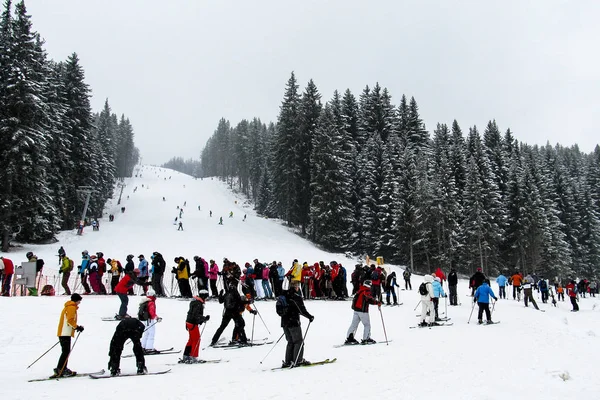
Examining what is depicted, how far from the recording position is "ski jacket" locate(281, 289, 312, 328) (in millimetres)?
9219

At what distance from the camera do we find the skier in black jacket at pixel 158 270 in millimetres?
18297

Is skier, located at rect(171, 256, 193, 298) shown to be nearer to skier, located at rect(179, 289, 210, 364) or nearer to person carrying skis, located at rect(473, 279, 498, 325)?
skier, located at rect(179, 289, 210, 364)

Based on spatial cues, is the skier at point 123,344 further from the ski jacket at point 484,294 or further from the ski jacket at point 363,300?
the ski jacket at point 484,294

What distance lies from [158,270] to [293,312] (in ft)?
35.9

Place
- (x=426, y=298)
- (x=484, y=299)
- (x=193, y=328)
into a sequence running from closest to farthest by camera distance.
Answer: (x=193, y=328)
(x=426, y=298)
(x=484, y=299)

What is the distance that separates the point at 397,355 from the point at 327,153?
38.8 m

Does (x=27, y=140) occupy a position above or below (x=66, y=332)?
above

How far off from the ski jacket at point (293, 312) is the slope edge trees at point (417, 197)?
111 feet

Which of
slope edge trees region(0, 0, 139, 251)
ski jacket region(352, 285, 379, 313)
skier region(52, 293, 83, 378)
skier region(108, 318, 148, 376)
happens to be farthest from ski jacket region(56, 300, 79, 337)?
slope edge trees region(0, 0, 139, 251)

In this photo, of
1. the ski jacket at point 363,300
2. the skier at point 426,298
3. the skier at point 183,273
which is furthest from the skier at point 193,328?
the skier at point 426,298

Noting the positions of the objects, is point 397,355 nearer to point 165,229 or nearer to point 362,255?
point 362,255

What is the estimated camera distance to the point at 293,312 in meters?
9.33

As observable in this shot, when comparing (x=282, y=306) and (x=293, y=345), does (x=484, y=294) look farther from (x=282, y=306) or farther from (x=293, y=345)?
(x=282, y=306)

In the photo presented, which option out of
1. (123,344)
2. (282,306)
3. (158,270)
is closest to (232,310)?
(282,306)
